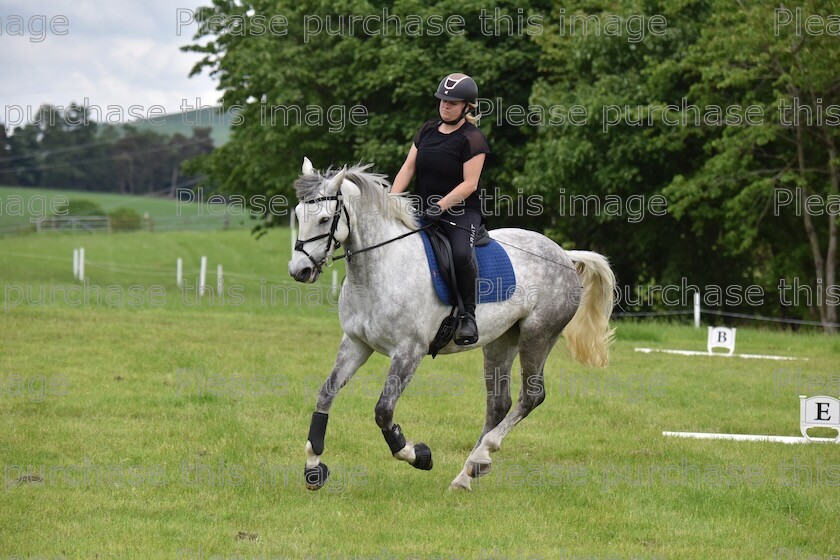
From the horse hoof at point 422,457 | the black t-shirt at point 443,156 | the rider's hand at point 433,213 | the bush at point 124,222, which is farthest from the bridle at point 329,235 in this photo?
the bush at point 124,222

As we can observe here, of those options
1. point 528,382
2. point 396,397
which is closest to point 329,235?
point 396,397

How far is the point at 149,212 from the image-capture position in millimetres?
94812

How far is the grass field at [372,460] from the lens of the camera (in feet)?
23.7

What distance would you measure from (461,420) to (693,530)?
4710 millimetres

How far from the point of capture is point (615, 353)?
1984 centimetres

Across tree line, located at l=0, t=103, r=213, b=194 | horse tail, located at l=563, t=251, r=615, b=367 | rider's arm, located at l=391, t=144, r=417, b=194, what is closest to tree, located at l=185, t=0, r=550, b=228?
horse tail, located at l=563, t=251, r=615, b=367

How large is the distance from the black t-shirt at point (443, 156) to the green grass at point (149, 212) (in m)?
62.4

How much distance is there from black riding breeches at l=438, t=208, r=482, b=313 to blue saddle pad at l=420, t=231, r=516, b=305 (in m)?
0.12

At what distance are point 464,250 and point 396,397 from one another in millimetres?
1334

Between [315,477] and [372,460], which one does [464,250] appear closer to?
[315,477]

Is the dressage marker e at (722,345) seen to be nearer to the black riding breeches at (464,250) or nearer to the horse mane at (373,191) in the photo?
the black riding breeches at (464,250)

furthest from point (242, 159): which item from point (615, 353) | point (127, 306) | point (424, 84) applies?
point (615, 353)

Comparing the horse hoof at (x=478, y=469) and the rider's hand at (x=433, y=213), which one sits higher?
the rider's hand at (x=433, y=213)

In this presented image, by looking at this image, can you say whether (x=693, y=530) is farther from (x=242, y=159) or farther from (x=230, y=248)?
(x=230, y=248)
